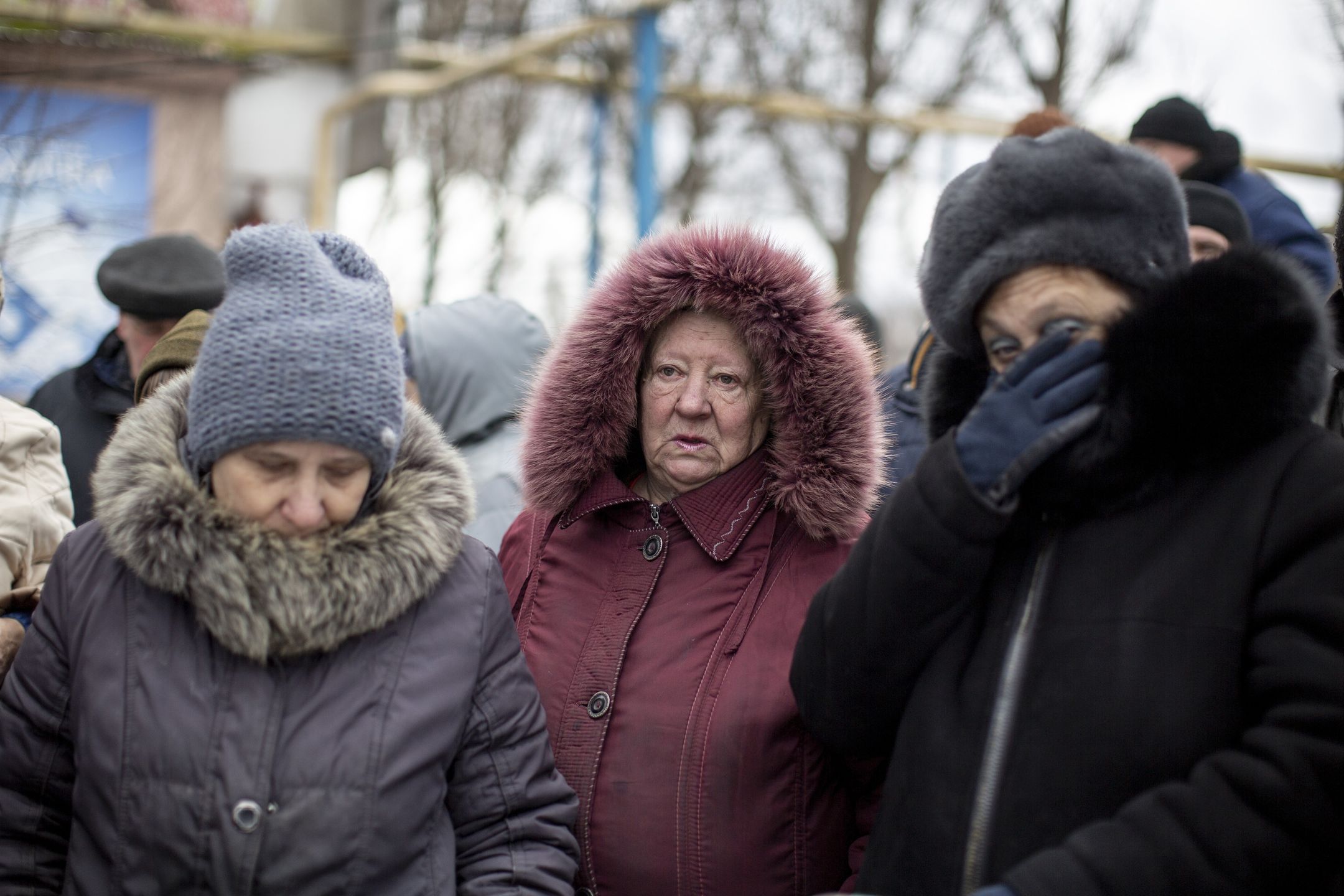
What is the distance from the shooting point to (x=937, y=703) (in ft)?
5.63

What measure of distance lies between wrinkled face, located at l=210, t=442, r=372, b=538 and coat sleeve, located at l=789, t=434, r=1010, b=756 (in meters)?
0.83

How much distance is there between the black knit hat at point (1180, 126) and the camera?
418cm

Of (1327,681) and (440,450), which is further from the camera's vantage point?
(440,450)

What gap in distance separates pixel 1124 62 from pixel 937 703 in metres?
10.3

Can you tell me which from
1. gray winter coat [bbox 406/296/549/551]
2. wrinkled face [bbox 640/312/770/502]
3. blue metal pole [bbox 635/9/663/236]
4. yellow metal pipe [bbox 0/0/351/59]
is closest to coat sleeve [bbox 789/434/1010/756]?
wrinkled face [bbox 640/312/770/502]

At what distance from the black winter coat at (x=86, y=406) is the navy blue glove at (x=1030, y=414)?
109 inches

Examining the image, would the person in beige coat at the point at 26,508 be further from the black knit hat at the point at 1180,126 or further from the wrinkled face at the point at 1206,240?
the black knit hat at the point at 1180,126

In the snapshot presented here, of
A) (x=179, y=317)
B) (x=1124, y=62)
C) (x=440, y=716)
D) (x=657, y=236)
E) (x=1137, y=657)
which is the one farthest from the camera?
(x=1124, y=62)

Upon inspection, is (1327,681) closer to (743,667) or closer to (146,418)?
(743,667)

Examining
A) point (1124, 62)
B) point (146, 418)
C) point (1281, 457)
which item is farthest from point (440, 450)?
point (1124, 62)

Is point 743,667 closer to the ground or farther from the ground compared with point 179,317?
closer to the ground

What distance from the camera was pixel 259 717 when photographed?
6.06ft

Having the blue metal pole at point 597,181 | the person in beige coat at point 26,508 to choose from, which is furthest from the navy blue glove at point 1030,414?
the blue metal pole at point 597,181

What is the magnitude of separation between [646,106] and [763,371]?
5226 mm
